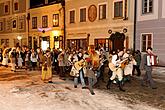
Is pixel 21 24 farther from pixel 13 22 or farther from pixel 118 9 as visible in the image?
pixel 118 9

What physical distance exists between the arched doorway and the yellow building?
29.0 ft

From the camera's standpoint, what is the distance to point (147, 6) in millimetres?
26516

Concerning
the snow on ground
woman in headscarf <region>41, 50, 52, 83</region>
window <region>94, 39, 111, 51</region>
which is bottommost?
the snow on ground

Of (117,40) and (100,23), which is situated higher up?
(100,23)

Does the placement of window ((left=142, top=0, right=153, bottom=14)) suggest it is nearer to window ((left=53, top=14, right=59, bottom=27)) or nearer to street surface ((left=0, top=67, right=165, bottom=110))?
street surface ((left=0, top=67, right=165, bottom=110))

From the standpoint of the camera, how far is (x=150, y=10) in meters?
26.4

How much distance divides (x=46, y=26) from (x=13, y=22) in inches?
443

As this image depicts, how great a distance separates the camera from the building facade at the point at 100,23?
28.3 metres

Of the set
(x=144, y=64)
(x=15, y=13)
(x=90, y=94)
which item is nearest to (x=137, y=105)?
(x=90, y=94)

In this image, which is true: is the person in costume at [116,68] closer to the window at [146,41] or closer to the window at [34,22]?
the window at [146,41]

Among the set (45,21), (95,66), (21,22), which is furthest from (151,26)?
(21,22)

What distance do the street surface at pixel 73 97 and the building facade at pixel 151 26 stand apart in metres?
9.13

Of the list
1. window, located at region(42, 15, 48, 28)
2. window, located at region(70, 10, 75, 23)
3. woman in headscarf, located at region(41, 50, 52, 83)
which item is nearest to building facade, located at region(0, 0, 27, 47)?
window, located at region(42, 15, 48, 28)

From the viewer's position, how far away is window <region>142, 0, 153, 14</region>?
26.3 metres
